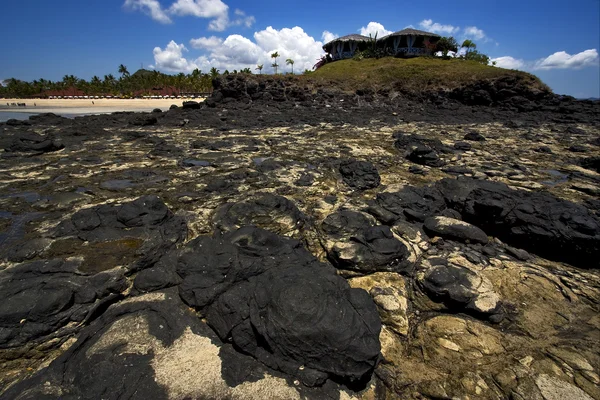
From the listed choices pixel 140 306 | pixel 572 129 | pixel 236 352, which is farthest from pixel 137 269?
pixel 572 129

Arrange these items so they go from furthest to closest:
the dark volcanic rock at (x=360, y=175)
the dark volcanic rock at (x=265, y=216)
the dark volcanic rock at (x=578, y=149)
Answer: the dark volcanic rock at (x=578, y=149)
the dark volcanic rock at (x=360, y=175)
the dark volcanic rock at (x=265, y=216)

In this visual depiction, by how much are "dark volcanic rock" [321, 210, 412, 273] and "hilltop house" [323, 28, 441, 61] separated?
1574 inches

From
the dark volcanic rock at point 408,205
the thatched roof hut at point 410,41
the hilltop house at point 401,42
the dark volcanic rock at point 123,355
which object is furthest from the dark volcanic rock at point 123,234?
the thatched roof hut at point 410,41

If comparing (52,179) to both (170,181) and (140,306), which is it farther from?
(140,306)

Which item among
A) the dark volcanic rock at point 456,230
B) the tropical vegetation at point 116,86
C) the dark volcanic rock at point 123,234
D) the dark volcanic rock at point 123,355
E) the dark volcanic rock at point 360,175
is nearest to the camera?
the dark volcanic rock at point 123,355

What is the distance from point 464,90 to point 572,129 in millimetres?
11783

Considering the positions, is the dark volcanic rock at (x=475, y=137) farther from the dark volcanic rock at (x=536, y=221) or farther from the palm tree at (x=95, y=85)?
the palm tree at (x=95, y=85)

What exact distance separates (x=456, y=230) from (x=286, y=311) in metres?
3.93

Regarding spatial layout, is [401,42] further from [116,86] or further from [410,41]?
[116,86]

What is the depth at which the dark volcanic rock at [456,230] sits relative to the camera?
17.1ft

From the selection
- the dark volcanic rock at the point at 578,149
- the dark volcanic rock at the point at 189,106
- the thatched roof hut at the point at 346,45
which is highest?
the thatched roof hut at the point at 346,45

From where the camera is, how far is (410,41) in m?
39.2

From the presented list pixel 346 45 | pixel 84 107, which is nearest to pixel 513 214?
pixel 346 45

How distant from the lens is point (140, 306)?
360cm
